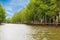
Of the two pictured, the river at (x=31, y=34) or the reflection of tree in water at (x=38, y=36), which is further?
the river at (x=31, y=34)

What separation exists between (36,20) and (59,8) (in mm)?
40188

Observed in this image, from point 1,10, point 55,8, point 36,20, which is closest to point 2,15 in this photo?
point 1,10

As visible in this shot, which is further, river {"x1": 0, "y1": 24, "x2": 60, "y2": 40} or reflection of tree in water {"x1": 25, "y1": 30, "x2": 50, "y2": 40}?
river {"x1": 0, "y1": 24, "x2": 60, "y2": 40}

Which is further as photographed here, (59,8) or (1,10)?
(1,10)

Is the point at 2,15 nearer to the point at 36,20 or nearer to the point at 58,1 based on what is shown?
the point at 36,20

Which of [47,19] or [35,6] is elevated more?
[35,6]

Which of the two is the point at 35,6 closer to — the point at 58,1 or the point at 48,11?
the point at 48,11

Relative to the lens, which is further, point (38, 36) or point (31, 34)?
point (31, 34)

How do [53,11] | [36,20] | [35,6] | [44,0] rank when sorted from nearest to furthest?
[53,11]
[44,0]
[35,6]
[36,20]

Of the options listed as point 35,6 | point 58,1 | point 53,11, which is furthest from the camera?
point 35,6

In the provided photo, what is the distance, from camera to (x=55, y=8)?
45.4 metres

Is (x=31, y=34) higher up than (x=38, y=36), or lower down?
lower down

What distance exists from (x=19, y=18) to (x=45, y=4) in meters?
99.5

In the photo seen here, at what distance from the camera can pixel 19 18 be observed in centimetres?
15138
